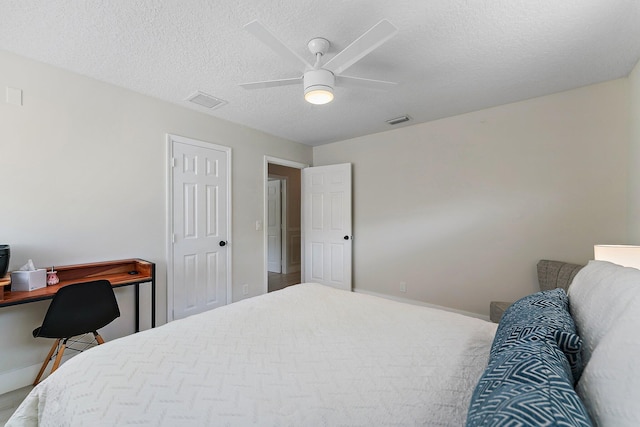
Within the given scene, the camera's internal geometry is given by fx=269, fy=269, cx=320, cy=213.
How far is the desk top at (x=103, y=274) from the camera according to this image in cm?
191

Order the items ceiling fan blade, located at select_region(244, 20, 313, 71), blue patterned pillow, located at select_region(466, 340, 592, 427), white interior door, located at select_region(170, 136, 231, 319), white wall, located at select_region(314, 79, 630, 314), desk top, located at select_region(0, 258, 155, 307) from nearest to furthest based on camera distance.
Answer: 1. blue patterned pillow, located at select_region(466, 340, 592, 427)
2. ceiling fan blade, located at select_region(244, 20, 313, 71)
3. desk top, located at select_region(0, 258, 155, 307)
4. white wall, located at select_region(314, 79, 630, 314)
5. white interior door, located at select_region(170, 136, 231, 319)

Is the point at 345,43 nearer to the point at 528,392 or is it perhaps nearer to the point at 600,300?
the point at 600,300

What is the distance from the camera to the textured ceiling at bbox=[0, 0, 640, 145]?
1.58 m

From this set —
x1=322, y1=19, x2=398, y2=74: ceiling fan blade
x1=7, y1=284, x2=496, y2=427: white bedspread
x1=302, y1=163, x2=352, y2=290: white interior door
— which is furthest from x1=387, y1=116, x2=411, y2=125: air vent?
x1=7, y1=284, x2=496, y2=427: white bedspread

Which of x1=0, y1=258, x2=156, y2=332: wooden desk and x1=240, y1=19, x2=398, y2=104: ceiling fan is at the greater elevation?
x1=240, y1=19, x2=398, y2=104: ceiling fan

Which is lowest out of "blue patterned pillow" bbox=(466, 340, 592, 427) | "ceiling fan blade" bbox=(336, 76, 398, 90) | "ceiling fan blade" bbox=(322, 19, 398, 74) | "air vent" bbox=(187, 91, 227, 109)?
"blue patterned pillow" bbox=(466, 340, 592, 427)

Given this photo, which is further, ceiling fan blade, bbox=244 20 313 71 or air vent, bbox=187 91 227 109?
air vent, bbox=187 91 227 109

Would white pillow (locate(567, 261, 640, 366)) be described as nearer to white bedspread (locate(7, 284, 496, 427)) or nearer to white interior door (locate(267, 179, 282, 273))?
white bedspread (locate(7, 284, 496, 427))

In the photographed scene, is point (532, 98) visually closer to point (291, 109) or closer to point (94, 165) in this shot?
point (291, 109)

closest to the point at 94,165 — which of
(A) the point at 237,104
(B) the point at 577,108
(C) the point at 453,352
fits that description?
(A) the point at 237,104

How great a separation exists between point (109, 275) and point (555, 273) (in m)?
4.07

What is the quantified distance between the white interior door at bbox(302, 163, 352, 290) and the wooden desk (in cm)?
249

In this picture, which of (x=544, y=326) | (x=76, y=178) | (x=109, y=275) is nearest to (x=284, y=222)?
(x=109, y=275)

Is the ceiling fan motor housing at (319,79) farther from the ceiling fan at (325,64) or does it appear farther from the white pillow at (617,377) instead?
the white pillow at (617,377)
